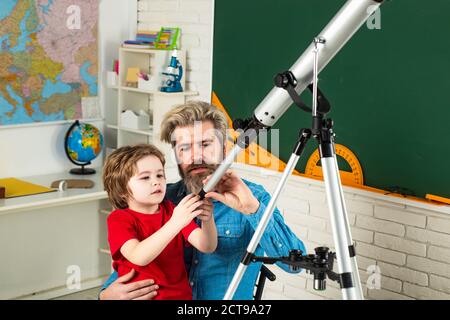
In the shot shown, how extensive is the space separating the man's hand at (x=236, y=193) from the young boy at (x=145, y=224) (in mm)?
77

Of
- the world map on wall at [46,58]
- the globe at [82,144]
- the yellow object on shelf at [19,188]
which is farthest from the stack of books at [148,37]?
the yellow object on shelf at [19,188]

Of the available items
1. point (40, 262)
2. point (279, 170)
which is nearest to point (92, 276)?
point (40, 262)

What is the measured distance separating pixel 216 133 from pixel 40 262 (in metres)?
2.16

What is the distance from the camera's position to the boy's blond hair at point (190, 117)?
2.09m

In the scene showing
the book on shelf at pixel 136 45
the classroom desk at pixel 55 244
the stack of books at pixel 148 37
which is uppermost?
the stack of books at pixel 148 37

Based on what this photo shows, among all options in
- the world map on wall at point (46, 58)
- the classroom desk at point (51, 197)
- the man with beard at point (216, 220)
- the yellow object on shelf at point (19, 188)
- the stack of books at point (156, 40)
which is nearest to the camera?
the man with beard at point (216, 220)

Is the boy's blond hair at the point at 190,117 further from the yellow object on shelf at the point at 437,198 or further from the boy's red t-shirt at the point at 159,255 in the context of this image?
the yellow object on shelf at the point at 437,198

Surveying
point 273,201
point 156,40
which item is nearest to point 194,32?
point 156,40

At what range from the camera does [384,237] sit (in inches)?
119

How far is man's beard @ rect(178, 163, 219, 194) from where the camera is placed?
2068mm

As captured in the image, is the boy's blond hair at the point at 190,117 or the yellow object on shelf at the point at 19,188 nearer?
the boy's blond hair at the point at 190,117

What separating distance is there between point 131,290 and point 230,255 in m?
0.34

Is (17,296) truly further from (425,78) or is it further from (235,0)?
(425,78)

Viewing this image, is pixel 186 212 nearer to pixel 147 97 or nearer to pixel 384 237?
pixel 384 237
